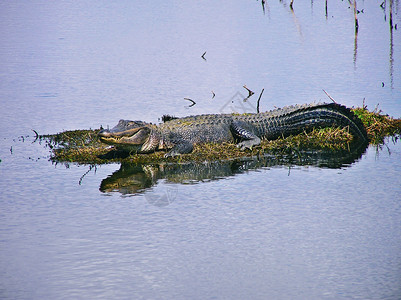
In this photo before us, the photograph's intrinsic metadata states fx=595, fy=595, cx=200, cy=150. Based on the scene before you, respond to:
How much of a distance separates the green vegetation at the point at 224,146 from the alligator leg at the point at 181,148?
116mm

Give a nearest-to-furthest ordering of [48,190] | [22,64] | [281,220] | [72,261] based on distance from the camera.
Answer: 1. [72,261]
2. [281,220]
3. [48,190]
4. [22,64]

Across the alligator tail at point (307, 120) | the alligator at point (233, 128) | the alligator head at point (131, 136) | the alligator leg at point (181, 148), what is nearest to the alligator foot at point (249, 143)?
the alligator at point (233, 128)

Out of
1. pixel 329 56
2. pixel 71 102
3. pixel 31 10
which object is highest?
pixel 31 10

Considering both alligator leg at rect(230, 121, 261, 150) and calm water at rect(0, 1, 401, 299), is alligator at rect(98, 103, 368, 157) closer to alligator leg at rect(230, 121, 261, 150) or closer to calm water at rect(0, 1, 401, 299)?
alligator leg at rect(230, 121, 261, 150)

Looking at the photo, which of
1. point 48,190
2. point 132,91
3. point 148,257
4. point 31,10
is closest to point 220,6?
point 31,10

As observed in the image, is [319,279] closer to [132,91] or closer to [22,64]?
[132,91]

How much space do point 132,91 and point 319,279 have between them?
1035 cm

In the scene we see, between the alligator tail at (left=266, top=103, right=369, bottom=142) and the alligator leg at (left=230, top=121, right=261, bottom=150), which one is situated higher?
the alligator tail at (left=266, top=103, right=369, bottom=142)

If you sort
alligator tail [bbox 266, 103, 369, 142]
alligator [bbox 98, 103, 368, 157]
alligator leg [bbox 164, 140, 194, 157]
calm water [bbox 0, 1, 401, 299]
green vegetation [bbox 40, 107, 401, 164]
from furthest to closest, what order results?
alligator tail [bbox 266, 103, 369, 142] → alligator [bbox 98, 103, 368, 157] → alligator leg [bbox 164, 140, 194, 157] → green vegetation [bbox 40, 107, 401, 164] → calm water [bbox 0, 1, 401, 299]

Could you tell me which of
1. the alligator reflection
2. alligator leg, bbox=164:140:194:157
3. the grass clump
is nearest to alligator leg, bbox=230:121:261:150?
the alligator reflection

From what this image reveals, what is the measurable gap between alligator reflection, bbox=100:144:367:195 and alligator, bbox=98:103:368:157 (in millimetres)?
782

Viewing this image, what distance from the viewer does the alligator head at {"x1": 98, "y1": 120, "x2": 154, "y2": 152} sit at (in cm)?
1004

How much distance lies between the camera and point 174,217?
7.01 metres

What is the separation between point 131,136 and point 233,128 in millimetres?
1923
